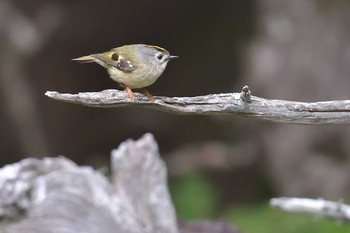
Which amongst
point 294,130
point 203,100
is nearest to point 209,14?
point 294,130

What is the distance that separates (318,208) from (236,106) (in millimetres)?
1394

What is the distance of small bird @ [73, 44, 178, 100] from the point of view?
5.29 meters

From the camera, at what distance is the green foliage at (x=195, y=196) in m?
9.40

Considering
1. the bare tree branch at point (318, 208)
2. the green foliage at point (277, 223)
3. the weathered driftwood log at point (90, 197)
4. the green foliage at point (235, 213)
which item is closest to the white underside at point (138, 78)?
the weathered driftwood log at point (90, 197)

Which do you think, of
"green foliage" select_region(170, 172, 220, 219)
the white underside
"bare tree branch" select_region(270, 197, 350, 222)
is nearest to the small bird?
the white underside

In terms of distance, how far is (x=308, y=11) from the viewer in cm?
970

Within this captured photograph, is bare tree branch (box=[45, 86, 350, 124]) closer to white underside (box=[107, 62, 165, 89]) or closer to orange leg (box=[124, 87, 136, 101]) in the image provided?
orange leg (box=[124, 87, 136, 101])

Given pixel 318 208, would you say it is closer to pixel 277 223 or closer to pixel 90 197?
pixel 90 197

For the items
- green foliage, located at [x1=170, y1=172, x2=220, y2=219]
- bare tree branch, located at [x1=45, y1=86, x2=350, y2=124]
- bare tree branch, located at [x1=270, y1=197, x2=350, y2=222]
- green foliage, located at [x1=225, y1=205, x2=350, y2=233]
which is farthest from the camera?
green foliage, located at [x1=170, y1=172, x2=220, y2=219]

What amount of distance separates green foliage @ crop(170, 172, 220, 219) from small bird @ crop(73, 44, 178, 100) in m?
3.84

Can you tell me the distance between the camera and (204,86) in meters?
11.0

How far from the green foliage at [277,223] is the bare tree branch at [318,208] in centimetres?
247

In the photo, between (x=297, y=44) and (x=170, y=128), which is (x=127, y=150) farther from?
(x=170, y=128)

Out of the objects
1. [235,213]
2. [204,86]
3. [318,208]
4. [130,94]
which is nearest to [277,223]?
[235,213]
